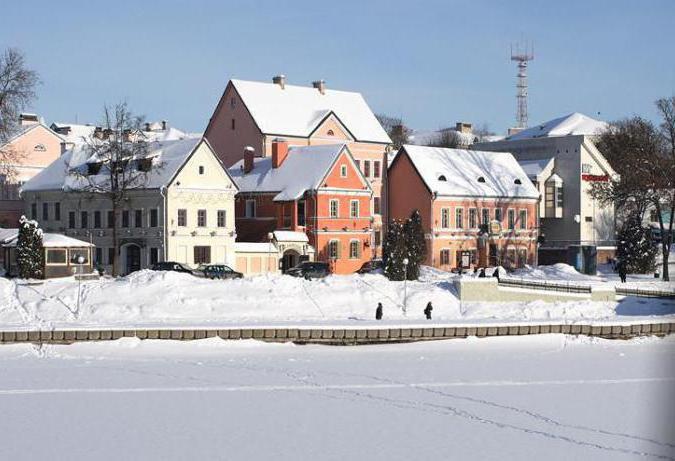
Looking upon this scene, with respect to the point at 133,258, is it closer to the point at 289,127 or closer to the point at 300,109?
the point at 289,127

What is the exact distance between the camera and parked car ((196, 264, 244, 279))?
53.6 m

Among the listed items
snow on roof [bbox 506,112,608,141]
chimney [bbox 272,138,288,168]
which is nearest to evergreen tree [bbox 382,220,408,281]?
chimney [bbox 272,138,288,168]

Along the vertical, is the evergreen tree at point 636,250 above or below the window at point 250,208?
below

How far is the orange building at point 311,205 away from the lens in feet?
211

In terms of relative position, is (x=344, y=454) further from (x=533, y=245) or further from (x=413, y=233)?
(x=533, y=245)

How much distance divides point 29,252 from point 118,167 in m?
10.1

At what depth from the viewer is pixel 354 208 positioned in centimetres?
6681

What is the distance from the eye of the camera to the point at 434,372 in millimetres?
28578

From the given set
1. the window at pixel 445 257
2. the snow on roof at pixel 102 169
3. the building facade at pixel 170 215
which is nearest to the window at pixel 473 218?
the window at pixel 445 257

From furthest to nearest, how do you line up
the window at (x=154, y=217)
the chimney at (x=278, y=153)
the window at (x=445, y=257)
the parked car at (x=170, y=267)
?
the window at (x=445, y=257) → the chimney at (x=278, y=153) → the window at (x=154, y=217) → the parked car at (x=170, y=267)

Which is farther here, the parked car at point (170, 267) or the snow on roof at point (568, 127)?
the snow on roof at point (568, 127)

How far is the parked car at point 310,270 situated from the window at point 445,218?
45.0ft

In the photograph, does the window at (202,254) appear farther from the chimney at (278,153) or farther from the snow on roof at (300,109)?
the snow on roof at (300,109)

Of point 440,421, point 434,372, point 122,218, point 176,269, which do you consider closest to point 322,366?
point 434,372
